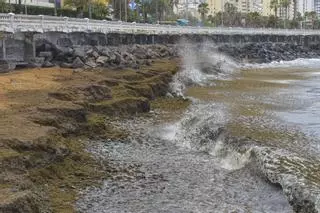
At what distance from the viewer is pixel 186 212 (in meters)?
9.03

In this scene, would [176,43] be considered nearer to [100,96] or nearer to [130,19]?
[130,19]

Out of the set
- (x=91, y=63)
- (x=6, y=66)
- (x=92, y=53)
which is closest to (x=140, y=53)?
(x=92, y=53)

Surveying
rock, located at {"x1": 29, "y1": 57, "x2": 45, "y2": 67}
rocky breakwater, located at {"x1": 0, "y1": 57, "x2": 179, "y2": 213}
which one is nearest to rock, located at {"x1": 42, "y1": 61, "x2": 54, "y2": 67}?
rock, located at {"x1": 29, "y1": 57, "x2": 45, "y2": 67}

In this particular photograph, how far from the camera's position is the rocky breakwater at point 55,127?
891 centimetres

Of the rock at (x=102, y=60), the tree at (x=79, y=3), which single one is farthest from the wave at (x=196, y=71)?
the tree at (x=79, y=3)

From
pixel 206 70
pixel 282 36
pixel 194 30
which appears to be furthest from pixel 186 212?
pixel 282 36

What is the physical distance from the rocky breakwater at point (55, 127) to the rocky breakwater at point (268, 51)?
140 feet

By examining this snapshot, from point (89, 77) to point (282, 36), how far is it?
7110cm

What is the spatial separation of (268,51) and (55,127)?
6229 cm

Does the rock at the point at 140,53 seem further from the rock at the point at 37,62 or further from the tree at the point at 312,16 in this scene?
the tree at the point at 312,16

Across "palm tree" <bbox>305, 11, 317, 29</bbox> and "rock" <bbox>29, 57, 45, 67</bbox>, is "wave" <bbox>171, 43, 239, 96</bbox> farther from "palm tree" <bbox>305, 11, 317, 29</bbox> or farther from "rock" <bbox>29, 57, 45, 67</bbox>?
"palm tree" <bbox>305, 11, 317, 29</bbox>

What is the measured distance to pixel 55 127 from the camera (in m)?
12.9

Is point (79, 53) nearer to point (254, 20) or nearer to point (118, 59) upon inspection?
point (118, 59)

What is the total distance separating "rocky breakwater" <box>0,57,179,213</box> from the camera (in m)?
8.91
